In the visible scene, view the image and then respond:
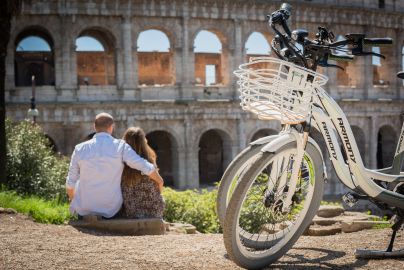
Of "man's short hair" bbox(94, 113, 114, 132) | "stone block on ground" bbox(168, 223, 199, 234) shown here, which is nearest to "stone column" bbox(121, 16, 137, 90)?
"stone block on ground" bbox(168, 223, 199, 234)

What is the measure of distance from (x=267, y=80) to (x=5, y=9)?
1076 cm

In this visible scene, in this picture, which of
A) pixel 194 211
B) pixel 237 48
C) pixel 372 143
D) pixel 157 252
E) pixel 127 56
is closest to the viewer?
pixel 157 252

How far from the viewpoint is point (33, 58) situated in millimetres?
30156

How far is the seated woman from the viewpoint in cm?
785

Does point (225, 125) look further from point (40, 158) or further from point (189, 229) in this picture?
point (189, 229)

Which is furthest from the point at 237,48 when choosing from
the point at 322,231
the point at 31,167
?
the point at 322,231

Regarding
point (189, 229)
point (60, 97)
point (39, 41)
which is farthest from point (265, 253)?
point (39, 41)

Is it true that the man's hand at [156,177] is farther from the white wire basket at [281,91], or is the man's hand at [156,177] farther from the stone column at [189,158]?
the stone column at [189,158]

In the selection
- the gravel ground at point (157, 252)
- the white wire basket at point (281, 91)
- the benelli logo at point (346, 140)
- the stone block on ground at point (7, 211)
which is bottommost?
the stone block on ground at point (7, 211)

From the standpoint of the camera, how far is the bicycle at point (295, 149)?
4.75 metres

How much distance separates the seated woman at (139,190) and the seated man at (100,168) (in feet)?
0.86

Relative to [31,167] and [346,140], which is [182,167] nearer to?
[31,167]

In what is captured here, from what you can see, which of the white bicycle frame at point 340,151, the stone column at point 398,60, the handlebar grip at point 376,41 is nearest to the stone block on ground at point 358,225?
the white bicycle frame at point 340,151

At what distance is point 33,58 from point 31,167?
1715 centimetres
